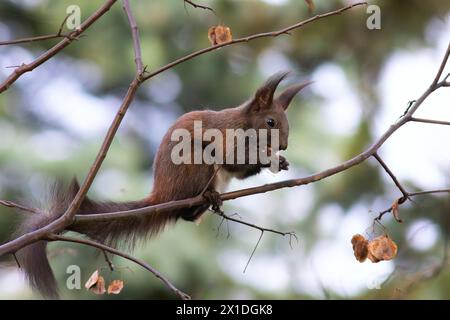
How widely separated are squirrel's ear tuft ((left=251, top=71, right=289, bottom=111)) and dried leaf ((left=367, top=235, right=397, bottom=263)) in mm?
1018

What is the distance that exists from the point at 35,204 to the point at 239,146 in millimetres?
937

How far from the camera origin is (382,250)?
222cm

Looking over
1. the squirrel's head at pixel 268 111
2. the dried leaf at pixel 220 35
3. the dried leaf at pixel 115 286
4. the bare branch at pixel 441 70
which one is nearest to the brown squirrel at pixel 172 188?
the squirrel's head at pixel 268 111

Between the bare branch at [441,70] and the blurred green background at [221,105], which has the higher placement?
the blurred green background at [221,105]

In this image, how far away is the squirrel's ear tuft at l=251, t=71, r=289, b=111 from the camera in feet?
10.1

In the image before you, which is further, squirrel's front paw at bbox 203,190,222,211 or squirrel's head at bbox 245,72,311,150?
squirrel's head at bbox 245,72,311,150

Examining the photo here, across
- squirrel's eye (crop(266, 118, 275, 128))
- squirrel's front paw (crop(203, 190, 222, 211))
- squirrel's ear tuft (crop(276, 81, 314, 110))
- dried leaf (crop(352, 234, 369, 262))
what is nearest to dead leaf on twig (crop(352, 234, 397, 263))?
dried leaf (crop(352, 234, 369, 262))

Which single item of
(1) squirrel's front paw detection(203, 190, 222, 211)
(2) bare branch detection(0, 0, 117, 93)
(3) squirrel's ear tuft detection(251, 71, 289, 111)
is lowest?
(2) bare branch detection(0, 0, 117, 93)

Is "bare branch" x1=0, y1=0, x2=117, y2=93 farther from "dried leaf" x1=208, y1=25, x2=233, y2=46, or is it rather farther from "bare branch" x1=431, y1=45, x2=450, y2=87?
"bare branch" x1=431, y1=45, x2=450, y2=87

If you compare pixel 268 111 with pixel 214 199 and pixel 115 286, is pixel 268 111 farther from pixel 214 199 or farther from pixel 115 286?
pixel 115 286

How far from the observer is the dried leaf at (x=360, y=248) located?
223cm

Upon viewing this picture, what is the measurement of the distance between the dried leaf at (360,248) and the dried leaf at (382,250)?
0.01 meters

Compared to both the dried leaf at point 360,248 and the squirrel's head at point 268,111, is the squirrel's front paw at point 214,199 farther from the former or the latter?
the dried leaf at point 360,248
